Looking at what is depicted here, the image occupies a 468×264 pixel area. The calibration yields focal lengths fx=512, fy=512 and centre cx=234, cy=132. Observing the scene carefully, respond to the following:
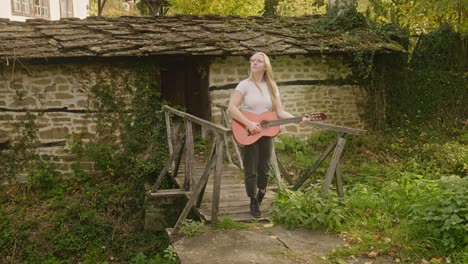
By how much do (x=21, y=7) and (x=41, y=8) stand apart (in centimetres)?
176

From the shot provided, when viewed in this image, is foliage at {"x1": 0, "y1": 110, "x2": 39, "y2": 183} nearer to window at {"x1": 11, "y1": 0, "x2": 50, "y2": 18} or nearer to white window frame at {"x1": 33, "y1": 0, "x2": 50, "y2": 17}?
window at {"x1": 11, "y1": 0, "x2": 50, "y2": 18}

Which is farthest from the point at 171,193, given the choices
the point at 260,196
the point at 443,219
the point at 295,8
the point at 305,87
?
the point at 295,8

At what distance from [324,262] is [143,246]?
5.28 m

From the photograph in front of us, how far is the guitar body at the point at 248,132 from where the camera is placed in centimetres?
515

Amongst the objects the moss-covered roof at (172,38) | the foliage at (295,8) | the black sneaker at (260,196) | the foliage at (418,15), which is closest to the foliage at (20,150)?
the moss-covered roof at (172,38)

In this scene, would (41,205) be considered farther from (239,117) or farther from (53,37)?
(239,117)

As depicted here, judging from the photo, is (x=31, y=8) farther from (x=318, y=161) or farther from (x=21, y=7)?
(x=318, y=161)

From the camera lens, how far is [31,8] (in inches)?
700

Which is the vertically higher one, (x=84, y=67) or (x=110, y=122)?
(x=84, y=67)

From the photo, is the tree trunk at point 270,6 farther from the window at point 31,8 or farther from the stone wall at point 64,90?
the stone wall at point 64,90

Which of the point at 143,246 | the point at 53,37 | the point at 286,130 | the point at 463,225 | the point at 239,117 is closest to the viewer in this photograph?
the point at 463,225

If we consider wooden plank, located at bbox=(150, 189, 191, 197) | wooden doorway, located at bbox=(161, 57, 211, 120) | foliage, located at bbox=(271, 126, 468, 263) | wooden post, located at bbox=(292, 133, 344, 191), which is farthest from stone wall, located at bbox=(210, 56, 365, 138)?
foliage, located at bbox=(271, 126, 468, 263)

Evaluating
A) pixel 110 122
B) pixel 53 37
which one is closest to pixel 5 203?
pixel 110 122

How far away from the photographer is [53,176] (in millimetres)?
9906
